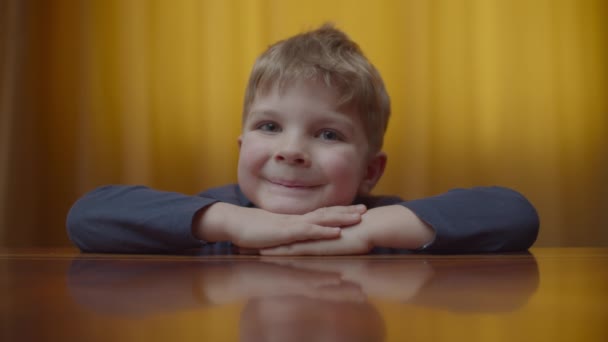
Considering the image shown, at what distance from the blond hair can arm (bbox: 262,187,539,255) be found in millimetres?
234

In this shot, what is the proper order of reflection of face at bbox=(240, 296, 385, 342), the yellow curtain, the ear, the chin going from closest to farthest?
reflection of face at bbox=(240, 296, 385, 342)
the chin
the ear
the yellow curtain

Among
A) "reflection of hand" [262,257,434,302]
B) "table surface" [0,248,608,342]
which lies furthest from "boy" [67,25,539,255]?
"table surface" [0,248,608,342]

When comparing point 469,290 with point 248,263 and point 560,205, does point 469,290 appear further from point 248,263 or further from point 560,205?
point 560,205

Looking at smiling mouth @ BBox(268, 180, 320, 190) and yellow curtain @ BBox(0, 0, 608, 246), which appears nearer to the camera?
smiling mouth @ BBox(268, 180, 320, 190)

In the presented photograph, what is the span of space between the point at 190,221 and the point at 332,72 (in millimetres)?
369

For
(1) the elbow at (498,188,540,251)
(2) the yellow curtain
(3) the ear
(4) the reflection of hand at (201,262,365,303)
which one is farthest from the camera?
(2) the yellow curtain

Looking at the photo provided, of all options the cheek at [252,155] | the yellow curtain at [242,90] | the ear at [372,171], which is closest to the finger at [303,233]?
the cheek at [252,155]

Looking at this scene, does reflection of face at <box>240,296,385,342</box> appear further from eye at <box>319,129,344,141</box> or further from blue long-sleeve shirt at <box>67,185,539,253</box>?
eye at <box>319,129,344,141</box>

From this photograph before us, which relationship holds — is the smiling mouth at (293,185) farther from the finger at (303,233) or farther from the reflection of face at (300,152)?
A: the finger at (303,233)

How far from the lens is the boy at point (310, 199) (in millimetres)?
784

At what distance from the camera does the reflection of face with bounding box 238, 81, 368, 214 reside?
37.4 inches

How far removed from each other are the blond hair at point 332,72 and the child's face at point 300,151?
0.02 meters

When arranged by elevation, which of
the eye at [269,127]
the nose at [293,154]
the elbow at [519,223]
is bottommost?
the elbow at [519,223]

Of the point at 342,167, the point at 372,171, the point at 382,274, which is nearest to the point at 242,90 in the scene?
the point at 372,171
